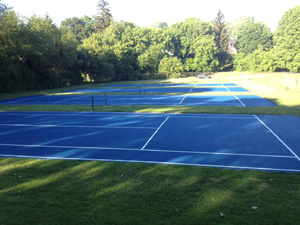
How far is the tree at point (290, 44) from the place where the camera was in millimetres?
80562

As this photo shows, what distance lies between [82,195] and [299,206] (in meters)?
5.14

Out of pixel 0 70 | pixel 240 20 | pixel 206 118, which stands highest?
pixel 240 20

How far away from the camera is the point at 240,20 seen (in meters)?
155

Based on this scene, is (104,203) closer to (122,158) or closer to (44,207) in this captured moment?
(44,207)

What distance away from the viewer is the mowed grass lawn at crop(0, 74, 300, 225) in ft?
19.6

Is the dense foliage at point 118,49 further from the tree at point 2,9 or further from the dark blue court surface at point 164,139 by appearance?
the dark blue court surface at point 164,139

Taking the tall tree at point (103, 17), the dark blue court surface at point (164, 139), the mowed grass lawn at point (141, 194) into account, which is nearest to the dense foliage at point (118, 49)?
the tall tree at point (103, 17)

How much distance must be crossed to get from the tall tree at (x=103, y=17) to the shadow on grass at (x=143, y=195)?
100.0 metres

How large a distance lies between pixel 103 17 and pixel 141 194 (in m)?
105

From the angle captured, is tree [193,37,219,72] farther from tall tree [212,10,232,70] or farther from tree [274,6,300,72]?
tree [274,6,300,72]

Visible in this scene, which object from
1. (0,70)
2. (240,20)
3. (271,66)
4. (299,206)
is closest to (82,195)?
(299,206)

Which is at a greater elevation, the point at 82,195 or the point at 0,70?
the point at 0,70

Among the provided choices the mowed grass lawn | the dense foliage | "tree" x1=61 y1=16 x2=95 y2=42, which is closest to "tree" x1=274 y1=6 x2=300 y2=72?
the dense foliage

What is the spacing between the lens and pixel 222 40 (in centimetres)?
10312
